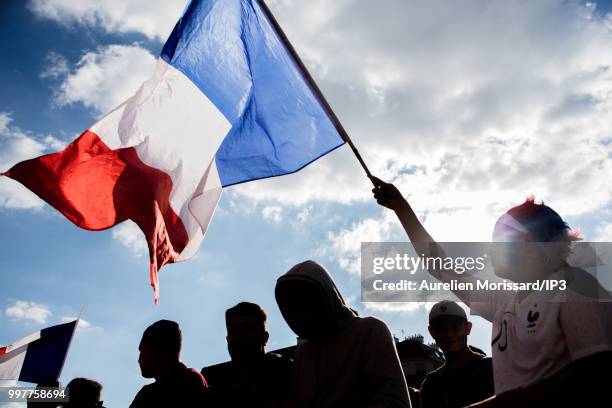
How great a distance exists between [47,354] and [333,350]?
688cm

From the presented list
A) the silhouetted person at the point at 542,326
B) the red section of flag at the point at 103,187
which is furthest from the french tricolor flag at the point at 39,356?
the silhouetted person at the point at 542,326

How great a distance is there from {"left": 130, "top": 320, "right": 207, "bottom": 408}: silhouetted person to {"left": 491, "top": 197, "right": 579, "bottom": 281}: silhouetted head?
246 centimetres

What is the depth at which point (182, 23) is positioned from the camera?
4383mm

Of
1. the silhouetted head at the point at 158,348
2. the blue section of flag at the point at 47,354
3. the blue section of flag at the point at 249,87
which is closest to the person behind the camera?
the silhouetted head at the point at 158,348

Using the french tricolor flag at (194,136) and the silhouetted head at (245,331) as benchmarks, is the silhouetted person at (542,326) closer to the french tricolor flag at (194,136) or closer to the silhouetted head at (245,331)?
the silhouetted head at (245,331)

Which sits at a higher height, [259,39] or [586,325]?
[259,39]

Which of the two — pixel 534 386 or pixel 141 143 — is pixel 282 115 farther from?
pixel 534 386

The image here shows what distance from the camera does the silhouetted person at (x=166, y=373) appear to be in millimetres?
3568

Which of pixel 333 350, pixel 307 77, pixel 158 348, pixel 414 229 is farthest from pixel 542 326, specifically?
pixel 158 348

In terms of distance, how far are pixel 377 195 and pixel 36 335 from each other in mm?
6986

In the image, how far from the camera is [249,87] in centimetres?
447

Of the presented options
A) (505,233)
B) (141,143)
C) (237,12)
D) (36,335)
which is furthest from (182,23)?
(36,335)

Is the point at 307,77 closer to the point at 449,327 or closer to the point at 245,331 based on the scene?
the point at 245,331

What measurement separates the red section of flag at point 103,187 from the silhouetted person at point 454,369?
2231 millimetres
